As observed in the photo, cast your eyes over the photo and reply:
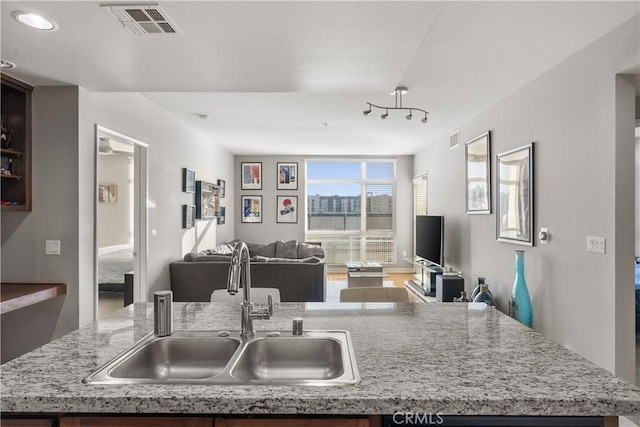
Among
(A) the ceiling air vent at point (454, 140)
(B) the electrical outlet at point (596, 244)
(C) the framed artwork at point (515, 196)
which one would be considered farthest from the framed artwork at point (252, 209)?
(B) the electrical outlet at point (596, 244)

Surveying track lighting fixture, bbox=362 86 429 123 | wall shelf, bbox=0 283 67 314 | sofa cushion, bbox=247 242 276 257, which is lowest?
sofa cushion, bbox=247 242 276 257

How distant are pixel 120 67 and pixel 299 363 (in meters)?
2.34

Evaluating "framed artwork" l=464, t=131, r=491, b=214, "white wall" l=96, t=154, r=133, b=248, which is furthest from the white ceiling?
"white wall" l=96, t=154, r=133, b=248

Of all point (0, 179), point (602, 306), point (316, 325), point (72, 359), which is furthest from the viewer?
point (0, 179)

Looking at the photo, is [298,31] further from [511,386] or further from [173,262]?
[173,262]

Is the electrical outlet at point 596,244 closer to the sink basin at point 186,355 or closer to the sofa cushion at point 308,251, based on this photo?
the sink basin at point 186,355

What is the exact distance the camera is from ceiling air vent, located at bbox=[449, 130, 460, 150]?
5.59 metres

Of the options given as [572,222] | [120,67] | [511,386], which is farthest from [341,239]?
[511,386]

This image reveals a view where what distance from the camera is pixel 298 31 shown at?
2.09 metres

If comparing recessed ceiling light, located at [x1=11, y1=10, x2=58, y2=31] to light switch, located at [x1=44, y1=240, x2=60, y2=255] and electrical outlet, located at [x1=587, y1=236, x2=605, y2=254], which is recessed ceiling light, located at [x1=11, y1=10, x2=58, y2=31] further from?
electrical outlet, located at [x1=587, y1=236, x2=605, y2=254]

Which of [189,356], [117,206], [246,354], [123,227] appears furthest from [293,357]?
[117,206]

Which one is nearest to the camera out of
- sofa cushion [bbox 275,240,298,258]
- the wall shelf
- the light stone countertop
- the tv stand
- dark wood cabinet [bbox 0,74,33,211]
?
the light stone countertop

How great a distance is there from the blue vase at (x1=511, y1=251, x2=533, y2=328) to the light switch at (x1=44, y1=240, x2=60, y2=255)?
3868mm

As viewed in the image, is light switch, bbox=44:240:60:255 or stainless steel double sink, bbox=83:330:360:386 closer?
stainless steel double sink, bbox=83:330:360:386
